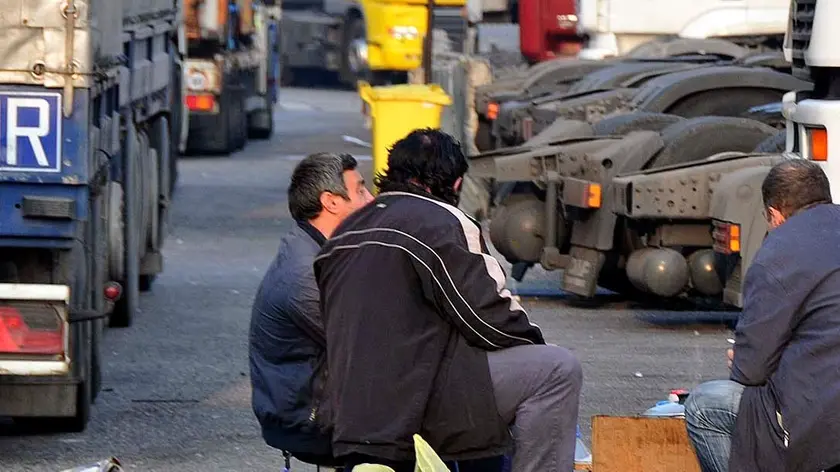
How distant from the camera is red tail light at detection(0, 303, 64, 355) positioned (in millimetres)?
6691

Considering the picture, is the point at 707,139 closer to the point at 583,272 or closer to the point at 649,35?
the point at 583,272

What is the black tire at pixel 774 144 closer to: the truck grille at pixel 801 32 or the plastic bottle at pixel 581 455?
the truck grille at pixel 801 32

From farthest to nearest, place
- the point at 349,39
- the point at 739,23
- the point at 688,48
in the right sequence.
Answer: the point at 349,39, the point at 739,23, the point at 688,48

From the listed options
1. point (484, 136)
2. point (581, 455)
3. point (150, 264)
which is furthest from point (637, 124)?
point (581, 455)

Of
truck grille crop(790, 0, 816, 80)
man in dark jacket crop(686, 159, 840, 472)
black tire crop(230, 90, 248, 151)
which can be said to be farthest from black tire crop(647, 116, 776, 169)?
black tire crop(230, 90, 248, 151)

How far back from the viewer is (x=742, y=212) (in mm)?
9016

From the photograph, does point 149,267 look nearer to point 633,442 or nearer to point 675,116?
point 675,116

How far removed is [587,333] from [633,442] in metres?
4.52

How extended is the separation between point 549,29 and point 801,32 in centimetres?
1070

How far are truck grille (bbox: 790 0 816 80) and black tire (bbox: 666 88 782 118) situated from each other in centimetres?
363

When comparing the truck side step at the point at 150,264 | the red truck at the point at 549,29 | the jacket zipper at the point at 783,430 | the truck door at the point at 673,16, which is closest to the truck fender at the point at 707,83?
the truck side step at the point at 150,264

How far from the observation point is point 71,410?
24.0 feet

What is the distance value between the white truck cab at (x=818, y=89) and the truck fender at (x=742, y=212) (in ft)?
3.55

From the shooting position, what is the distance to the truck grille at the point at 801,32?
7711 millimetres
